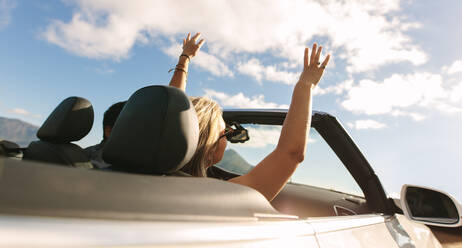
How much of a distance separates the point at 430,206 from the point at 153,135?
7.99ft

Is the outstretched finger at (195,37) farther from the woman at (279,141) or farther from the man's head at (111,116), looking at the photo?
the woman at (279,141)

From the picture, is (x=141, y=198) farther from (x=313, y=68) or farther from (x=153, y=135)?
(x=313, y=68)

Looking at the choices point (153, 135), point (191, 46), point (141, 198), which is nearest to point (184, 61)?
point (191, 46)

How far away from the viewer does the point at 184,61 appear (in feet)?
9.91

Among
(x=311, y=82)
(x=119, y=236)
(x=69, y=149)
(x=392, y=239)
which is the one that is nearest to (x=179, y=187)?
(x=119, y=236)

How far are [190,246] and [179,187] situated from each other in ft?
0.66

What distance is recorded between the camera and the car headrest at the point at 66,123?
161 cm

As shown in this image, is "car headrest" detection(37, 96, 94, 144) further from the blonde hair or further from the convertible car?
the blonde hair

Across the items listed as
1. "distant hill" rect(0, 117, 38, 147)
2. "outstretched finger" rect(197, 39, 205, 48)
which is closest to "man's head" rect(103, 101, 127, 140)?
"outstretched finger" rect(197, 39, 205, 48)

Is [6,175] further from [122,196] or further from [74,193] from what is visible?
[122,196]

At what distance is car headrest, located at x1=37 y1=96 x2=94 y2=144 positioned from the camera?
63.2 inches

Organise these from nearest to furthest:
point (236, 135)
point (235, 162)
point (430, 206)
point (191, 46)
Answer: point (236, 135) → point (430, 206) → point (191, 46) → point (235, 162)

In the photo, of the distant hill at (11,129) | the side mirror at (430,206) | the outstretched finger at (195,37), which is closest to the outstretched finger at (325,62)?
the side mirror at (430,206)

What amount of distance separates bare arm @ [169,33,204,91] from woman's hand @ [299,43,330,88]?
1203 millimetres
